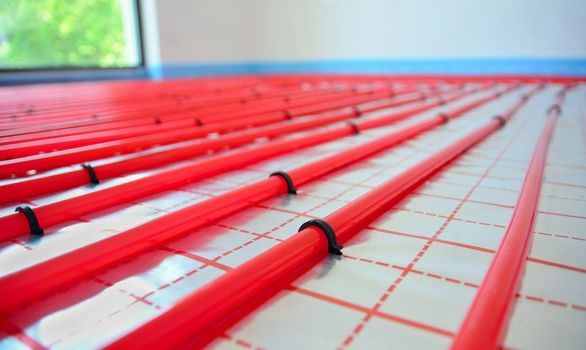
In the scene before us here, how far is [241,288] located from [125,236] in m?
0.51

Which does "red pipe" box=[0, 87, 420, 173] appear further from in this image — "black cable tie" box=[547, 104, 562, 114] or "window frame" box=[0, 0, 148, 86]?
"window frame" box=[0, 0, 148, 86]

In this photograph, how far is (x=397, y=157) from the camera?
2.80 meters

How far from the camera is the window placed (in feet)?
27.2

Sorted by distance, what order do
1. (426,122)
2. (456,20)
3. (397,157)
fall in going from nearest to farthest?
(397,157), (426,122), (456,20)

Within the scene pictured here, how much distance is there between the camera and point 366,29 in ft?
31.8

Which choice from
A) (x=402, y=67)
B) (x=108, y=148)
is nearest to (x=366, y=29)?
(x=402, y=67)

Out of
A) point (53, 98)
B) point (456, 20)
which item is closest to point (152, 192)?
point (53, 98)

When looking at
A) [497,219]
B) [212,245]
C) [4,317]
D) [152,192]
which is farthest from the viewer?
[152,192]

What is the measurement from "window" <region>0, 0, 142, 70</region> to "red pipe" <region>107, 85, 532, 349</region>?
26.1ft

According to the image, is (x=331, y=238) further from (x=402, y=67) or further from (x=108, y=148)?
(x=402, y=67)

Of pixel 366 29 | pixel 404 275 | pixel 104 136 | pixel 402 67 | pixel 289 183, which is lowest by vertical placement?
pixel 404 275

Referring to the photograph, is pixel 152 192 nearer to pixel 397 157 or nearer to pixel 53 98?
pixel 397 157

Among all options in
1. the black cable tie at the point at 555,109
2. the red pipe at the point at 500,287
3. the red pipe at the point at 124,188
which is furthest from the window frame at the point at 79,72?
the red pipe at the point at 500,287

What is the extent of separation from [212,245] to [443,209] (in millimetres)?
989
